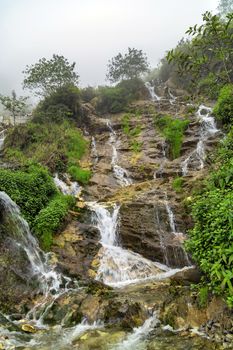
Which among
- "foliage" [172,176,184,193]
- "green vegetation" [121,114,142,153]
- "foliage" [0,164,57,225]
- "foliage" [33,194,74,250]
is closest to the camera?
"foliage" [33,194,74,250]

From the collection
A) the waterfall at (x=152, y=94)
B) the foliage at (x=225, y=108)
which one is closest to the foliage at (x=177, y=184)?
the foliage at (x=225, y=108)

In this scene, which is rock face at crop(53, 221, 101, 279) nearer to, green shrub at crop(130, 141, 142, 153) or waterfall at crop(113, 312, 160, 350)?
waterfall at crop(113, 312, 160, 350)

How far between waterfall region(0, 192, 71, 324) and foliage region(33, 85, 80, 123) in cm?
1475

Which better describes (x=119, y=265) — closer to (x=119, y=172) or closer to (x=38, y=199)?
(x=38, y=199)

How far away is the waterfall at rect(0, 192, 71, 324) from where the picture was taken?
10.7 metres

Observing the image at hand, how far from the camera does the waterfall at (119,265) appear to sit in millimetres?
11711

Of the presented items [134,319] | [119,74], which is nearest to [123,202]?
[134,319]

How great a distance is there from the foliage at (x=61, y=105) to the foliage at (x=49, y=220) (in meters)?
13.6

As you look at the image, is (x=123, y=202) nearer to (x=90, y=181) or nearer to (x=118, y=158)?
(x=90, y=181)

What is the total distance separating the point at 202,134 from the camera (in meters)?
22.1

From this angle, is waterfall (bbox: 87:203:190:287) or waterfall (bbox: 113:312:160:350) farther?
waterfall (bbox: 87:203:190:287)

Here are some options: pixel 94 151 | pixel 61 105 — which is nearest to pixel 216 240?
pixel 94 151

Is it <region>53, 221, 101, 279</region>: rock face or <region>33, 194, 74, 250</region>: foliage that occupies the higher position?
<region>33, 194, 74, 250</region>: foliage

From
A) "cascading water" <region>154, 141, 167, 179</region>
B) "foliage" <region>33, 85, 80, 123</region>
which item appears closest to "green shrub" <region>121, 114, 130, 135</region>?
"foliage" <region>33, 85, 80, 123</region>
